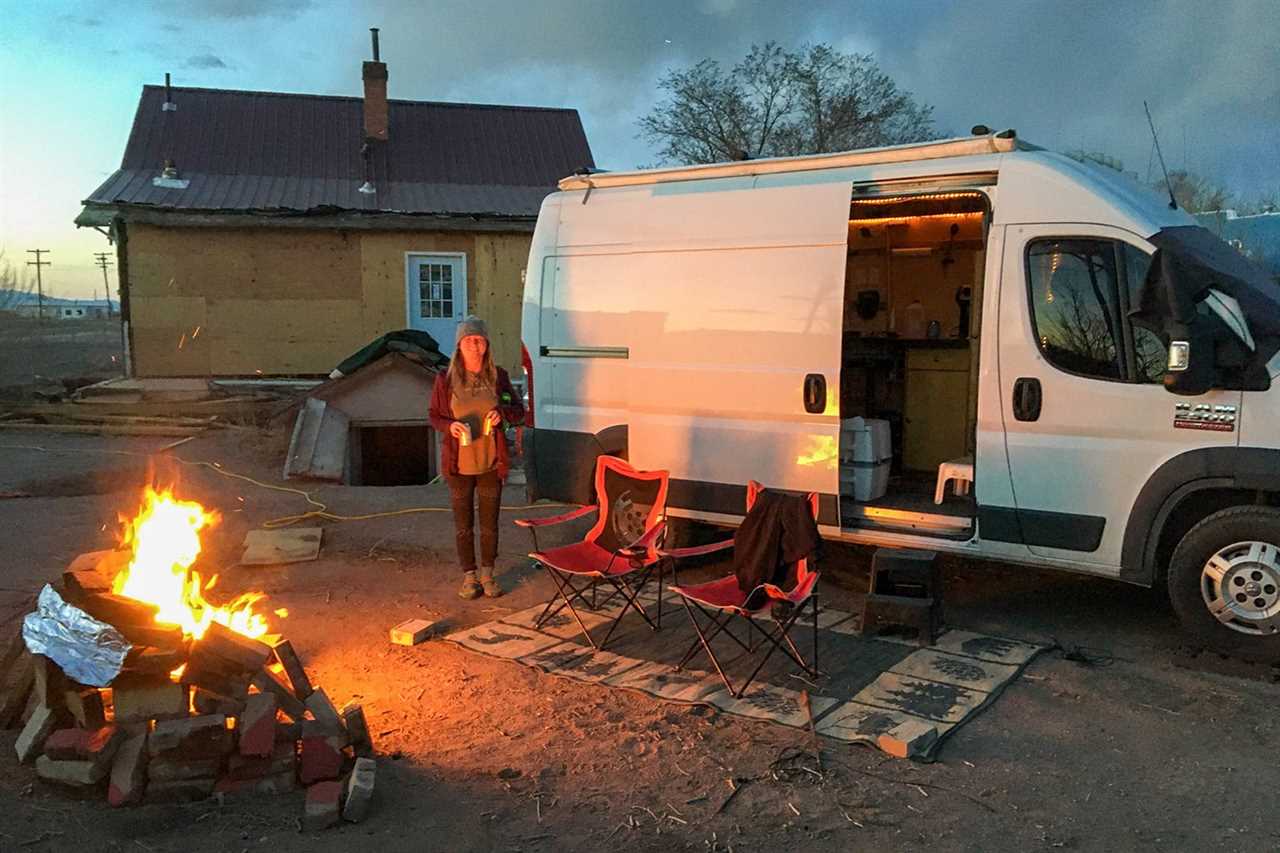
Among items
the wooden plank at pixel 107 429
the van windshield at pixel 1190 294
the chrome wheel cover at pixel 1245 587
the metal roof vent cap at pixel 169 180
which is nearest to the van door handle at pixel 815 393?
the van windshield at pixel 1190 294

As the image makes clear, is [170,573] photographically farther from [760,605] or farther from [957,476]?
[957,476]

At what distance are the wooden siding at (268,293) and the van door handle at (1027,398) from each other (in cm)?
1213

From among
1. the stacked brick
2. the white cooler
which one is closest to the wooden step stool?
the white cooler

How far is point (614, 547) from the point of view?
6.25m

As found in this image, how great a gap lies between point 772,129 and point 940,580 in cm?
2349

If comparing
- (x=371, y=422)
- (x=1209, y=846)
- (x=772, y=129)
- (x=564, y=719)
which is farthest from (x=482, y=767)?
(x=772, y=129)

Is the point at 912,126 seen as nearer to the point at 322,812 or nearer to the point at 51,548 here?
the point at 51,548

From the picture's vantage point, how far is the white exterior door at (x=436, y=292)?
637 inches

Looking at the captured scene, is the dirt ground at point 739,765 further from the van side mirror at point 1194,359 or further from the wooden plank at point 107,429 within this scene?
the wooden plank at point 107,429

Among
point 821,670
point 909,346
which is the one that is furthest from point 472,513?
point 909,346

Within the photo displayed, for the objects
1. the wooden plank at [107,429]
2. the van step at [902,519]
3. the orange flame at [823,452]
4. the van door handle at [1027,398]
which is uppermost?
the van door handle at [1027,398]

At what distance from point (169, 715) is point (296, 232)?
13013 mm

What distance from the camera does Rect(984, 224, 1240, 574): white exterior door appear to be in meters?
5.09

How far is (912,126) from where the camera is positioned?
87.7 ft
